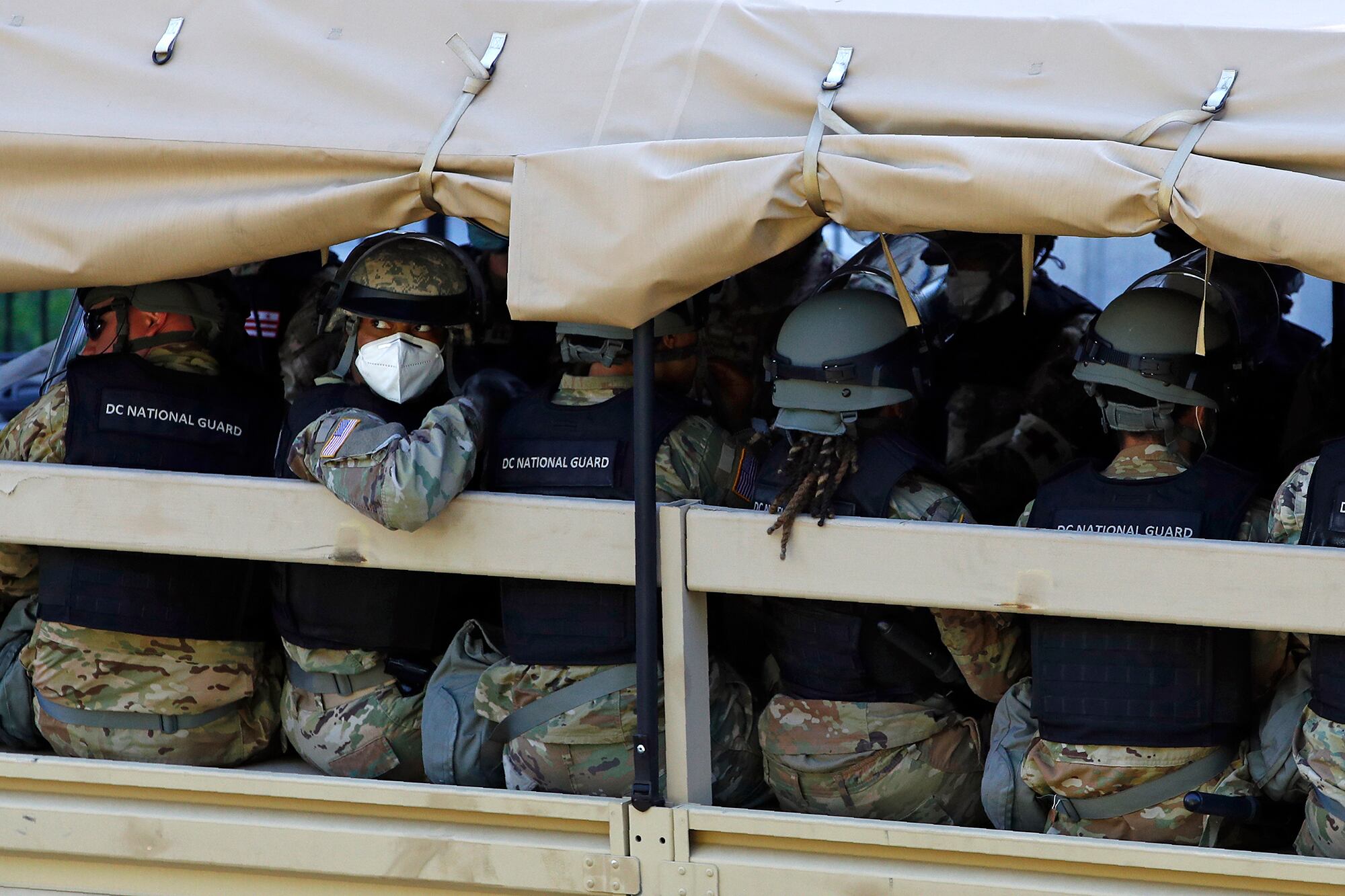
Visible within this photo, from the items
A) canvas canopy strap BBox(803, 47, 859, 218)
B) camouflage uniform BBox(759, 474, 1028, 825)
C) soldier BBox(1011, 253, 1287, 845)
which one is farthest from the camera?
camouflage uniform BBox(759, 474, 1028, 825)

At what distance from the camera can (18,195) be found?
124 inches

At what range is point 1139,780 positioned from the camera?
3.05 m

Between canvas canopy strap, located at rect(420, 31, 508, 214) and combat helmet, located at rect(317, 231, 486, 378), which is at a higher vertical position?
canvas canopy strap, located at rect(420, 31, 508, 214)

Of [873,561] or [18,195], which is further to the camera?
[18,195]

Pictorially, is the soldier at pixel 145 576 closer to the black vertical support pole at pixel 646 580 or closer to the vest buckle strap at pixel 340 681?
the vest buckle strap at pixel 340 681

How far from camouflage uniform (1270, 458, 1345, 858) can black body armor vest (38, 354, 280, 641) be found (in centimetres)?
238

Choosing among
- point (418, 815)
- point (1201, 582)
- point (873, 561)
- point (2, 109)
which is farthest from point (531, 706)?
point (2, 109)

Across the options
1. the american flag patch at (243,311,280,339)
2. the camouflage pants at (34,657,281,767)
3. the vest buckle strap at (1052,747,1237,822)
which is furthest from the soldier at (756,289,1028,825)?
the american flag patch at (243,311,280,339)

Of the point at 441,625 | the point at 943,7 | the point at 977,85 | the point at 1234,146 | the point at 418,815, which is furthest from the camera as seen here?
the point at 441,625

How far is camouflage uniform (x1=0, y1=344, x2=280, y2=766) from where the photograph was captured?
3.59 m

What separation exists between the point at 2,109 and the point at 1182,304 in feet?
8.26

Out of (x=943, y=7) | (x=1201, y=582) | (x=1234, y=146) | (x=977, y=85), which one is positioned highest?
(x=943, y=7)

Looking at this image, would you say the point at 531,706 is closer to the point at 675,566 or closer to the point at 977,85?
the point at 675,566

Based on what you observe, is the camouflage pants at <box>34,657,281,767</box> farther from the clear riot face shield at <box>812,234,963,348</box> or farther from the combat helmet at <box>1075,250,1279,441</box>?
the combat helmet at <box>1075,250,1279,441</box>
